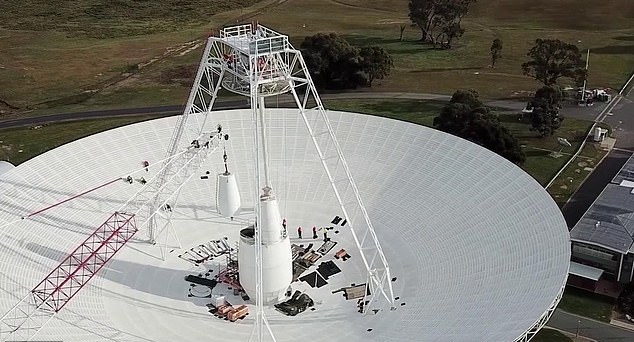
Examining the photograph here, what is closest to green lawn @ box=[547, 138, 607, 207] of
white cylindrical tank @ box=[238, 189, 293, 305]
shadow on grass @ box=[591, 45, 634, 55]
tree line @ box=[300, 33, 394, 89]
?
tree line @ box=[300, 33, 394, 89]

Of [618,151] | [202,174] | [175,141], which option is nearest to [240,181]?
[202,174]

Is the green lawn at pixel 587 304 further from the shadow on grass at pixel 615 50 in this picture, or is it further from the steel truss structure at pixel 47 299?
the shadow on grass at pixel 615 50

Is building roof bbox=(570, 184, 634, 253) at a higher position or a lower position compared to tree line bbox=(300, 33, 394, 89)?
lower

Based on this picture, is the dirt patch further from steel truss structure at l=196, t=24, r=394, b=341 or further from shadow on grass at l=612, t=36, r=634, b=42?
shadow on grass at l=612, t=36, r=634, b=42

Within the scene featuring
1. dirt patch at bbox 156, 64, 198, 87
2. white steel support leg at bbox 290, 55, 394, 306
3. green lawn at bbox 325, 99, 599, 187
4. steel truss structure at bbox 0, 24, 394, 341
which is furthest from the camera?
dirt patch at bbox 156, 64, 198, 87

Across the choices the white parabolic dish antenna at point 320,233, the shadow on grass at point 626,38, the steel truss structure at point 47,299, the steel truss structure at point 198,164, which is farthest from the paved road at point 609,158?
the steel truss structure at point 47,299

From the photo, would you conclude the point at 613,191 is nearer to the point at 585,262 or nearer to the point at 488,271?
the point at 585,262

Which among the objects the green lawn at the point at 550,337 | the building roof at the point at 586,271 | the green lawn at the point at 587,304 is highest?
the building roof at the point at 586,271

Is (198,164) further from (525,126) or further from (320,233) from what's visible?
(525,126)
